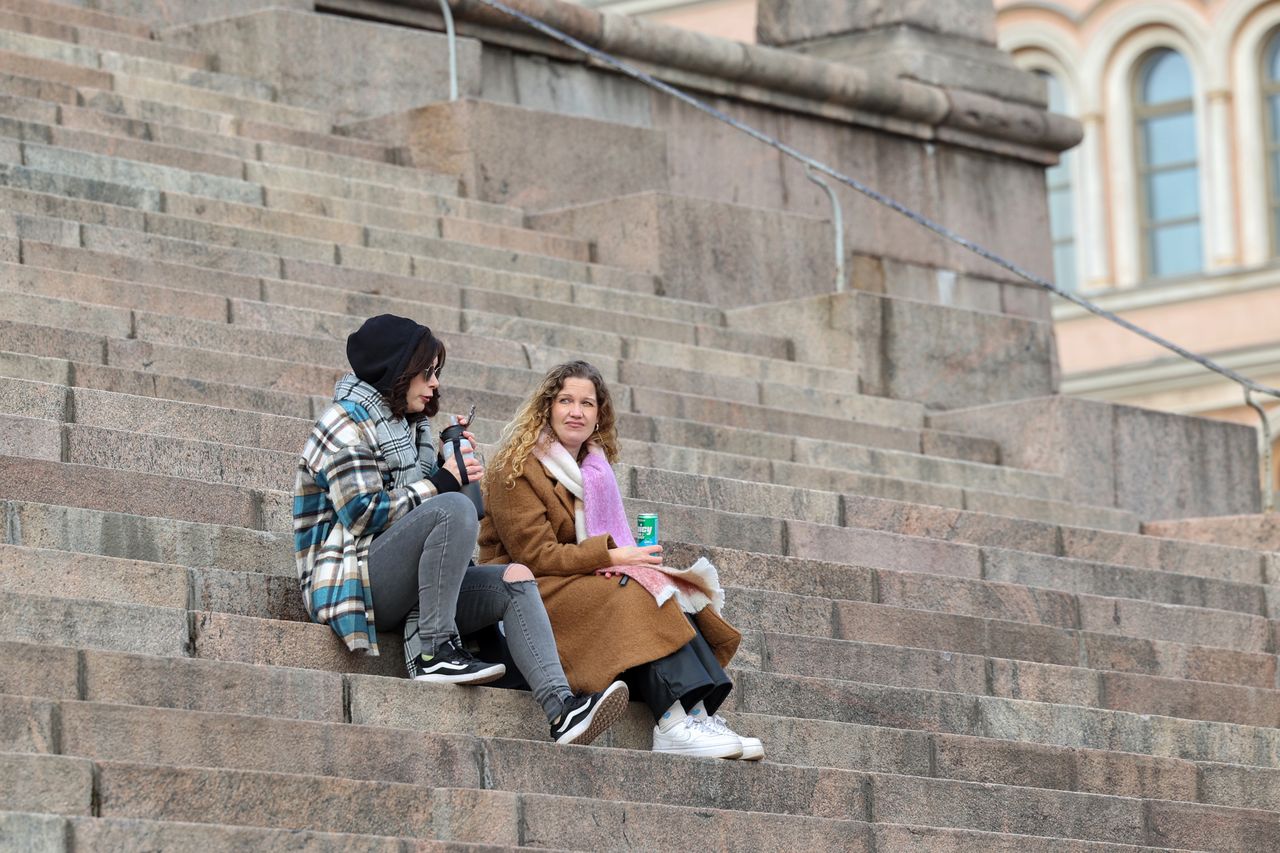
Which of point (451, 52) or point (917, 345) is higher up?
point (451, 52)

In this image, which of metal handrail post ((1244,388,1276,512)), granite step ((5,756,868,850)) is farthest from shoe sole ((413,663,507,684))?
metal handrail post ((1244,388,1276,512))

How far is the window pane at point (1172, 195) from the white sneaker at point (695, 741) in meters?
24.4

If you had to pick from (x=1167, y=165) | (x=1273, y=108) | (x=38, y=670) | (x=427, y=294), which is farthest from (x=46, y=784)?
(x=1167, y=165)

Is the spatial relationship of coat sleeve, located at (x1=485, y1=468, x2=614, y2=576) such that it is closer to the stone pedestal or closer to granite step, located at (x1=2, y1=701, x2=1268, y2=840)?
granite step, located at (x1=2, y1=701, x2=1268, y2=840)

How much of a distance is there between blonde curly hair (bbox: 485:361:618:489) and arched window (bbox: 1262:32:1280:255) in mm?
23383

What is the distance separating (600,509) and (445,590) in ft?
2.29

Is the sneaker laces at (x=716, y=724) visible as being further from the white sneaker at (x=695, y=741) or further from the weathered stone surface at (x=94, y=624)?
the weathered stone surface at (x=94, y=624)

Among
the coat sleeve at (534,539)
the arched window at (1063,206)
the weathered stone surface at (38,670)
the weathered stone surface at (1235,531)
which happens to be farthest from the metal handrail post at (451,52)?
the arched window at (1063,206)

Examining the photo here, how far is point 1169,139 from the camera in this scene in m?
32.5

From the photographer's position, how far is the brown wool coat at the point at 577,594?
8.59m

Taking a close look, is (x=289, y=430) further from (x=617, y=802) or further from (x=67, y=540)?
(x=617, y=802)

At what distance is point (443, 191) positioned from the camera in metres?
14.4

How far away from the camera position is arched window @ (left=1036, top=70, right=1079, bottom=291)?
32.9 metres

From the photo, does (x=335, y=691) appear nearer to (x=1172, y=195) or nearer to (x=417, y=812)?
(x=417, y=812)
